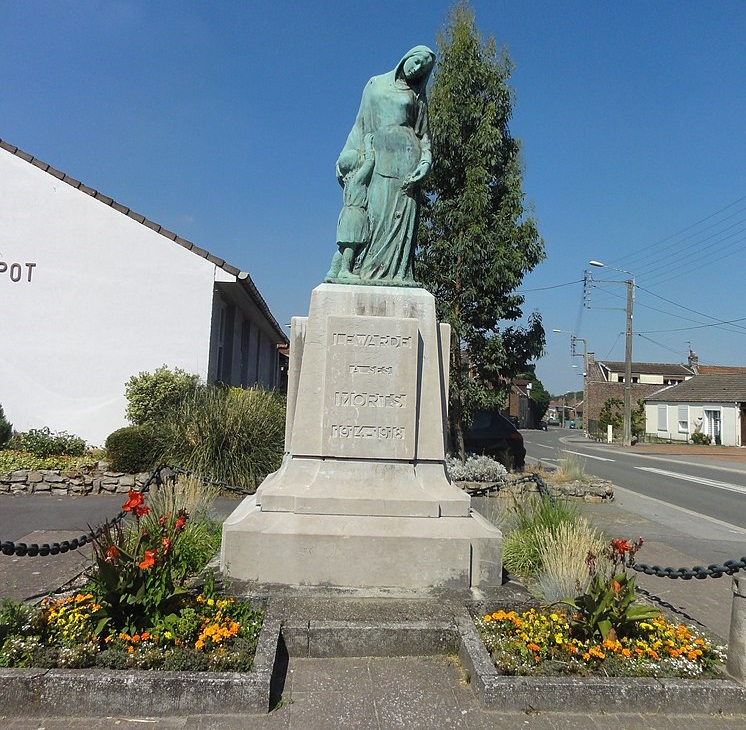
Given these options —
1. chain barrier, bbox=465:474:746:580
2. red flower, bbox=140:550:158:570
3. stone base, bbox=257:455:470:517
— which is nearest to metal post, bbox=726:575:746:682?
chain barrier, bbox=465:474:746:580

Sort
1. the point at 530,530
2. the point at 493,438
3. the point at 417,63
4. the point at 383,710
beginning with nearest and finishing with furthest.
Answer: the point at 383,710
the point at 417,63
the point at 530,530
the point at 493,438

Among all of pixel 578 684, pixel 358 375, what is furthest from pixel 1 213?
pixel 578 684

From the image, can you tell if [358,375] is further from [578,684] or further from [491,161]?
[491,161]

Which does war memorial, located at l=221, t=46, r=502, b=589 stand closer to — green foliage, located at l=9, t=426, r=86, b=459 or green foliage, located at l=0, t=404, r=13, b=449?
green foliage, located at l=9, t=426, r=86, b=459

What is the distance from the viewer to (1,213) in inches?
560

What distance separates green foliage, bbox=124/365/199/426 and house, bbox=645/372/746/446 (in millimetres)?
36394

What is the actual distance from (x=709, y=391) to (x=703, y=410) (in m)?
2.11

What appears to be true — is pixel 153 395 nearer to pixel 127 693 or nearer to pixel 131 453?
pixel 131 453

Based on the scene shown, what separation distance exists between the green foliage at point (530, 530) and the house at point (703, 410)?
38046mm

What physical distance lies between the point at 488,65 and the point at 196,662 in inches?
590

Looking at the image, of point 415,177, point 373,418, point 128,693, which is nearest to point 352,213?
point 415,177

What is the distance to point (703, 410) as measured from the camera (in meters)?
41.6

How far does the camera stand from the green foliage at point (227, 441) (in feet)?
34.7

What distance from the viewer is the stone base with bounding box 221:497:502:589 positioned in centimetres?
439
